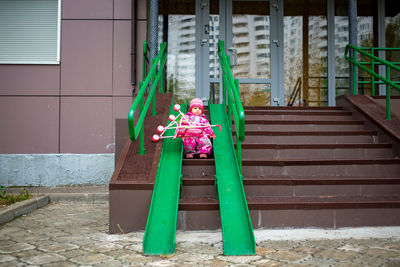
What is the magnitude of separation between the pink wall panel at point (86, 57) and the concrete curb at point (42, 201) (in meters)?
2.32

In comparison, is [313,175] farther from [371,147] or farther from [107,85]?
[107,85]

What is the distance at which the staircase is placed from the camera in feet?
12.6

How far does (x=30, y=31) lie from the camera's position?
7738mm

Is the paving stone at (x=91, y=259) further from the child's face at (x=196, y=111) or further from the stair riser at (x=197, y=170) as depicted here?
the child's face at (x=196, y=111)

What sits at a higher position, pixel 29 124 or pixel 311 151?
pixel 29 124

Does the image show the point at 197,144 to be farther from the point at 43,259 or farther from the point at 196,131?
the point at 43,259

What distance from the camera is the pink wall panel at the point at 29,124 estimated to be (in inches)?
294

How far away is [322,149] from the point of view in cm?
512

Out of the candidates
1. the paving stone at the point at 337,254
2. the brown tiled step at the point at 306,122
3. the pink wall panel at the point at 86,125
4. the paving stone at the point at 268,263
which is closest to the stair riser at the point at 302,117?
the brown tiled step at the point at 306,122

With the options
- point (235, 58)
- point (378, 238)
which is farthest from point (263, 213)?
point (235, 58)

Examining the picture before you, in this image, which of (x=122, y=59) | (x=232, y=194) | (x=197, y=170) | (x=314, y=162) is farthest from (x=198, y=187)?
(x=122, y=59)

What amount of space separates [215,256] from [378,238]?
1.60m

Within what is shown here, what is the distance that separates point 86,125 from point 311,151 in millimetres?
4502

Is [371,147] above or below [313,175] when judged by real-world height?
above
